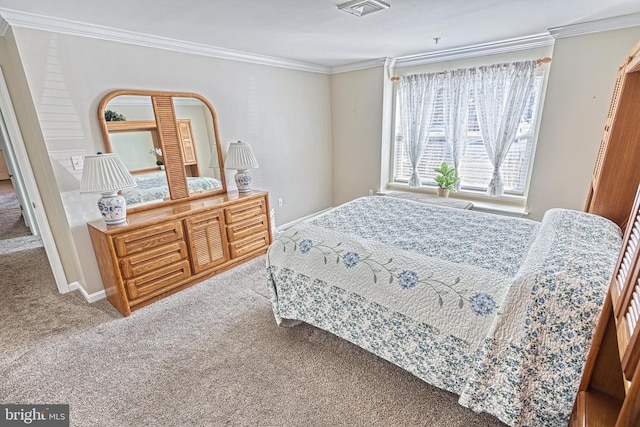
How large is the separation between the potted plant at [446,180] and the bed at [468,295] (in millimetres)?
1500

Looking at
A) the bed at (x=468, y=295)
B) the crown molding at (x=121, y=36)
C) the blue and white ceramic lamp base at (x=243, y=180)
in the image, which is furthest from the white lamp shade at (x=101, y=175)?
the bed at (x=468, y=295)

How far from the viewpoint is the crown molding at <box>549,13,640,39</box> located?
2.44 metres

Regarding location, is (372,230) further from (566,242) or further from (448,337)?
(566,242)

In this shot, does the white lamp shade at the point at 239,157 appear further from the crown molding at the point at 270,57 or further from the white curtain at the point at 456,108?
the white curtain at the point at 456,108

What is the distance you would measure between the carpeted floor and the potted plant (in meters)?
2.56

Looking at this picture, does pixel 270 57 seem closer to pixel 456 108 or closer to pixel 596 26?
pixel 456 108

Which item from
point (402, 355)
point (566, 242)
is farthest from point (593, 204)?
point (402, 355)

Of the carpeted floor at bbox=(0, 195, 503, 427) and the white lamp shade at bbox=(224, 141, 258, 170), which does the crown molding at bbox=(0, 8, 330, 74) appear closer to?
the white lamp shade at bbox=(224, 141, 258, 170)

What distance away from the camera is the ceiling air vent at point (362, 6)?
196cm

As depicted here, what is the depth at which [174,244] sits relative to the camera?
272 cm

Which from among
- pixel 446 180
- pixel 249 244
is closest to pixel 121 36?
pixel 249 244

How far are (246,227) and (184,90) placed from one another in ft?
5.14

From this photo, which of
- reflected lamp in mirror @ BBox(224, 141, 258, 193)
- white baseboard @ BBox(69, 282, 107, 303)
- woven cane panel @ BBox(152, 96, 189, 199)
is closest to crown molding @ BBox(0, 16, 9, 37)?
woven cane panel @ BBox(152, 96, 189, 199)

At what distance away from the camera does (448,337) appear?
1494 millimetres
